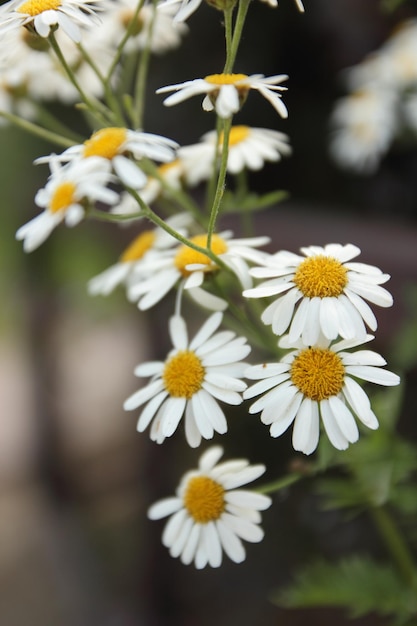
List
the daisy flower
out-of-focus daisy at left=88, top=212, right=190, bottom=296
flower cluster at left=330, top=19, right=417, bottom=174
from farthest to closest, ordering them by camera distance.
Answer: flower cluster at left=330, top=19, right=417, bottom=174
out-of-focus daisy at left=88, top=212, right=190, bottom=296
the daisy flower

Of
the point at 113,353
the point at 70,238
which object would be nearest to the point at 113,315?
the point at 70,238

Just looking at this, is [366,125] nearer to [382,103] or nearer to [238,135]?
[382,103]

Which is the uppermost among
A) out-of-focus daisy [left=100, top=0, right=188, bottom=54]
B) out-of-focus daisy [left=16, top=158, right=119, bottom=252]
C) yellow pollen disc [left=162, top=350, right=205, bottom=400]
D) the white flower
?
out-of-focus daisy [left=100, top=0, right=188, bottom=54]

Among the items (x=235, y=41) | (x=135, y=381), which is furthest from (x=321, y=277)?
(x=135, y=381)

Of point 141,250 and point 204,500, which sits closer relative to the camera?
point 204,500

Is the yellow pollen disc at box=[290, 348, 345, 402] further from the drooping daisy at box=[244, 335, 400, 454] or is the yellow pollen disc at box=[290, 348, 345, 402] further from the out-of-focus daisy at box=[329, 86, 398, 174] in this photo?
the out-of-focus daisy at box=[329, 86, 398, 174]

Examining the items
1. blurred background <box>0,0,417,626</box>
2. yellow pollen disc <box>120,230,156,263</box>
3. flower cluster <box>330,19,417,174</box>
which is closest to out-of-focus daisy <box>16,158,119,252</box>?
yellow pollen disc <box>120,230,156,263</box>

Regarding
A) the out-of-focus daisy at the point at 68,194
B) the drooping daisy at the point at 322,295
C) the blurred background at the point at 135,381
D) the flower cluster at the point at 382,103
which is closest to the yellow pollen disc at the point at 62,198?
the out-of-focus daisy at the point at 68,194
